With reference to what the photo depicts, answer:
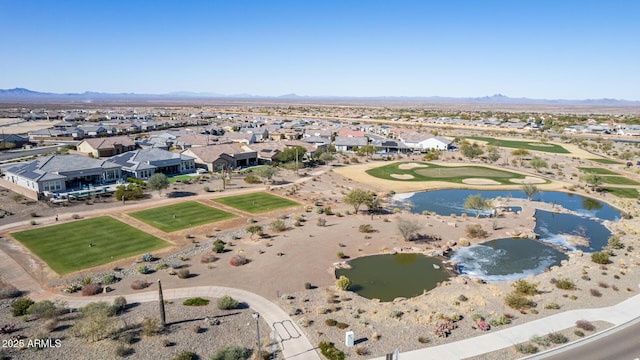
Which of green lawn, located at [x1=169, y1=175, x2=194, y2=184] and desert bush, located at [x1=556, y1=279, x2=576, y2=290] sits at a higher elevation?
green lawn, located at [x1=169, y1=175, x2=194, y2=184]

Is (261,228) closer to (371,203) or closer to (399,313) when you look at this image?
(371,203)

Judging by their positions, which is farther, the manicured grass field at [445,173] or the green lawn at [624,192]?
the manicured grass field at [445,173]

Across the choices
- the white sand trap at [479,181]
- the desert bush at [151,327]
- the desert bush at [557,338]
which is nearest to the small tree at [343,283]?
the desert bush at [151,327]

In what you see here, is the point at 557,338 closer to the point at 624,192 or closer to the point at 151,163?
the point at 624,192

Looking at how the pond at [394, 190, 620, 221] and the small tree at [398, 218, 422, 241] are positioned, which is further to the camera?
the pond at [394, 190, 620, 221]

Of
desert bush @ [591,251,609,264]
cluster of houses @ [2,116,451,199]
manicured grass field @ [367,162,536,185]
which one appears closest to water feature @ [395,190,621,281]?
desert bush @ [591,251,609,264]

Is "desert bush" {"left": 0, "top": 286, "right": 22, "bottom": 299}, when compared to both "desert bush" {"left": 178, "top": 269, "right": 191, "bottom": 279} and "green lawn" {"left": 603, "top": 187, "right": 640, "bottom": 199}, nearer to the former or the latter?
"desert bush" {"left": 178, "top": 269, "right": 191, "bottom": 279}

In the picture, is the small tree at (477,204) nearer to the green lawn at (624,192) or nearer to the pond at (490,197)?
the pond at (490,197)
